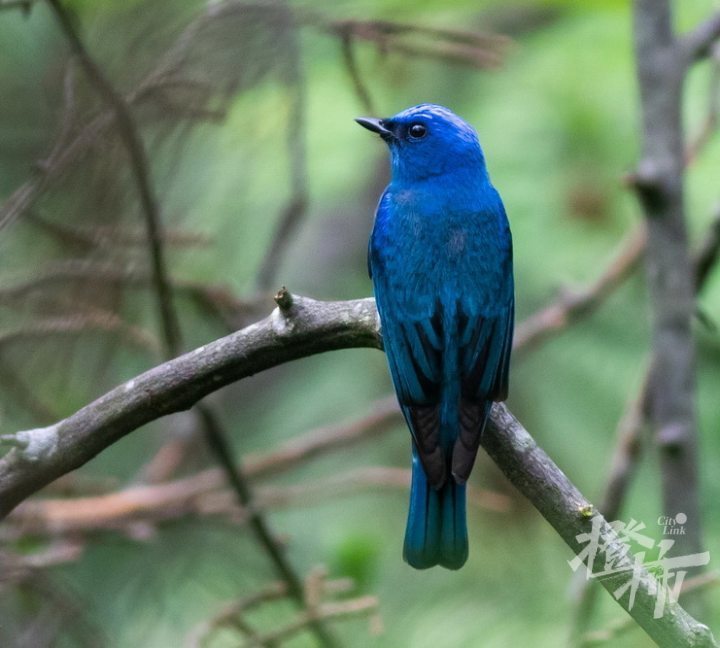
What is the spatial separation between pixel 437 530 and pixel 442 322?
1.83 feet

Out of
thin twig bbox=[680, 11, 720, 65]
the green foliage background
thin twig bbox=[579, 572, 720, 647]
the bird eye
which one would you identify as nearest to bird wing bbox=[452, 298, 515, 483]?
thin twig bbox=[579, 572, 720, 647]

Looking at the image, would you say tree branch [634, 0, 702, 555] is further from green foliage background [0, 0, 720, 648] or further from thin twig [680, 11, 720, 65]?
green foliage background [0, 0, 720, 648]

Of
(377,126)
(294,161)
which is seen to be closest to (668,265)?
(377,126)

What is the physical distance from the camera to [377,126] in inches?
150

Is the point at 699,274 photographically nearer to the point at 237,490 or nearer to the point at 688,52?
the point at 688,52

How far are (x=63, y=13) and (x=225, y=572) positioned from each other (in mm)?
2925

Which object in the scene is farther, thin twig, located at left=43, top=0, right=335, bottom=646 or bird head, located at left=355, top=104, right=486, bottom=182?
bird head, located at left=355, top=104, right=486, bottom=182

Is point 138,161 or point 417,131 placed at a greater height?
point 138,161

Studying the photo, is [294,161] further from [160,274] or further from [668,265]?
[668,265]

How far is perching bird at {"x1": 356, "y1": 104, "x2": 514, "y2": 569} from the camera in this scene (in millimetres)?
2863

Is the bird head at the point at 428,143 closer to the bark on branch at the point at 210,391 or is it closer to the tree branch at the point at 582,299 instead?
the tree branch at the point at 582,299

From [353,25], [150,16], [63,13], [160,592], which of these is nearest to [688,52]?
[353,25]

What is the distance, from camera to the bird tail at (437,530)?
2.86 metres

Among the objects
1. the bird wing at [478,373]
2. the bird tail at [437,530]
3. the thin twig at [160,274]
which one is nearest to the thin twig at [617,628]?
the bird tail at [437,530]
